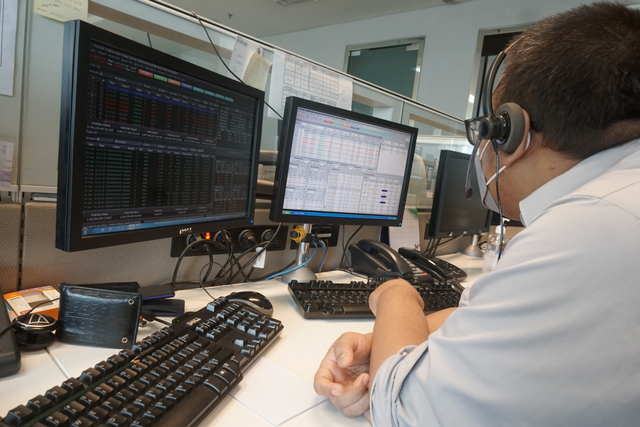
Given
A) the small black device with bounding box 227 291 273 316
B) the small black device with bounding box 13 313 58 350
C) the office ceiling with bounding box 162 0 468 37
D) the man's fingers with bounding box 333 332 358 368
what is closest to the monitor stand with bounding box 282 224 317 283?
the small black device with bounding box 227 291 273 316

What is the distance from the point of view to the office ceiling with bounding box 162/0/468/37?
14.0ft

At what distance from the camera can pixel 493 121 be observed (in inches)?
23.9

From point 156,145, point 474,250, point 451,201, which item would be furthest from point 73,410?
point 474,250

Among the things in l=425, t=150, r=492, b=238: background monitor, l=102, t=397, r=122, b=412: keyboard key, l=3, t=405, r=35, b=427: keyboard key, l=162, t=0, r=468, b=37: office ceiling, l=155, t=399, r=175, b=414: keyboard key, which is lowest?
l=155, t=399, r=175, b=414: keyboard key

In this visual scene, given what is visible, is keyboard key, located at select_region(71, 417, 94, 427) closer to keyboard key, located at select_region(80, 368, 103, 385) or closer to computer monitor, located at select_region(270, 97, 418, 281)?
keyboard key, located at select_region(80, 368, 103, 385)

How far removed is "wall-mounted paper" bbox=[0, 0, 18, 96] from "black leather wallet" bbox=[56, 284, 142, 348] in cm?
37

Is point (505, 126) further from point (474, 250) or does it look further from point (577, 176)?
point (474, 250)

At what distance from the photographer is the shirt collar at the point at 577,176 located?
1.67 feet

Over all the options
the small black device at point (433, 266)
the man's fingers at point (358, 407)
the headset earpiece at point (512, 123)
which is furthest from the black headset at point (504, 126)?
the small black device at point (433, 266)

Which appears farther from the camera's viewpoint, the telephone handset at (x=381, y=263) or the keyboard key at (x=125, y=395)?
the telephone handset at (x=381, y=263)

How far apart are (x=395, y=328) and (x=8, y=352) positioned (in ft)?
1.72

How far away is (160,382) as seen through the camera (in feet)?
1.48

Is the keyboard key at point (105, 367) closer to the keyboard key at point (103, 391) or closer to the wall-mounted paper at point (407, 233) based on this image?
the keyboard key at point (103, 391)

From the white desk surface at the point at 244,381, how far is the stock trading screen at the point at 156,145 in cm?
18
